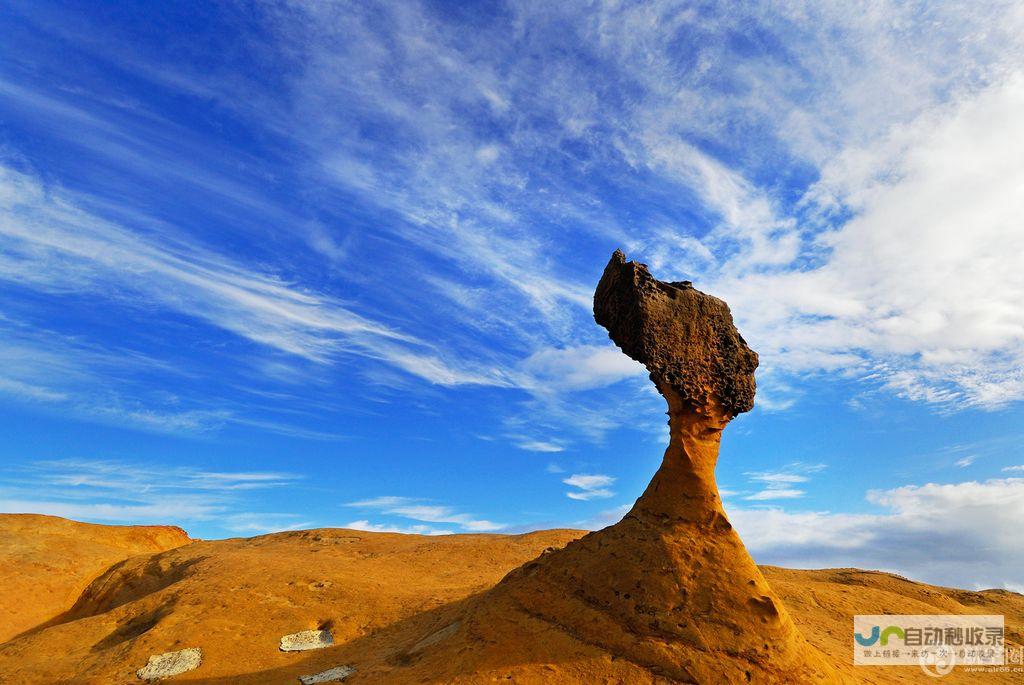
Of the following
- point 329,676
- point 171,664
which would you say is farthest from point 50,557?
point 329,676

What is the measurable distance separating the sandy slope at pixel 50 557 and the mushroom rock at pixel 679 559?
806 inches

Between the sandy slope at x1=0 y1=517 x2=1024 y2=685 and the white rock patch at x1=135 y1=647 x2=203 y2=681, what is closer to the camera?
the sandy slope at x1=0 y1=517 x2=1024 y2=685

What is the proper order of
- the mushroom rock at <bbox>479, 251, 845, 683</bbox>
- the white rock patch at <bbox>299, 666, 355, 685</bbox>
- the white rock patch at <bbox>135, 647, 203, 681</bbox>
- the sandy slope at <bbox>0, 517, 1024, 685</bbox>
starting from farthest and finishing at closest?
the white rock patch at <bbox>135, 647, 203, 681</bbox> → the white rock patch at <bbox>299, 666, 355, 685</bbox> → the sandy slope at <bbox>0, 517, 1024, 685</bbox> → the mushroom rock at <bbox>479, 251, 845, 683</bbox>

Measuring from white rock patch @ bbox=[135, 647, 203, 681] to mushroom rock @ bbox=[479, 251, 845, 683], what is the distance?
594 cm

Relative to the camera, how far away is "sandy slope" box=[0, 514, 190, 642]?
2183cm

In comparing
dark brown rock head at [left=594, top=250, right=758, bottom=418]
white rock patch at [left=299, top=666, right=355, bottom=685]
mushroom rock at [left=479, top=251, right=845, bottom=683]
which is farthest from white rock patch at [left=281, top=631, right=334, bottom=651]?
dark brown rock head at [left=594, top=250, right=758, bottom=418]

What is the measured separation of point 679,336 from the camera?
10133mm

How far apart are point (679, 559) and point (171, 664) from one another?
961cm

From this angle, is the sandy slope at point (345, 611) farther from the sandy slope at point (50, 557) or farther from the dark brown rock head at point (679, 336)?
the dark brown rock head at point (679, 336)

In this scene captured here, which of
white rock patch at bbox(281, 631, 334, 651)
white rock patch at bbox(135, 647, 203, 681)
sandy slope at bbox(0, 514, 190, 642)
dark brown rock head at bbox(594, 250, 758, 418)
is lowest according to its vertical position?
white rock patch at bbox(135, 647, 203, 681)

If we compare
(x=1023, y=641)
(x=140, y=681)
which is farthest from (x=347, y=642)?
(x=1023, y=641)

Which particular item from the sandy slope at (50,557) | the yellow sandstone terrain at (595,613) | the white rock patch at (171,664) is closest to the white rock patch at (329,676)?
the yellow sandstone terrain at (595,613)

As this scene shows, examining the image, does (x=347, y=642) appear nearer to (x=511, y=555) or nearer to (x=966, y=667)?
(x=511, y=555)

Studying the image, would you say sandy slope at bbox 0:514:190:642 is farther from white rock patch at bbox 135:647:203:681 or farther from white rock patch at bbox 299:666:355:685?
white rock patch at bbox 299:666:355:685
